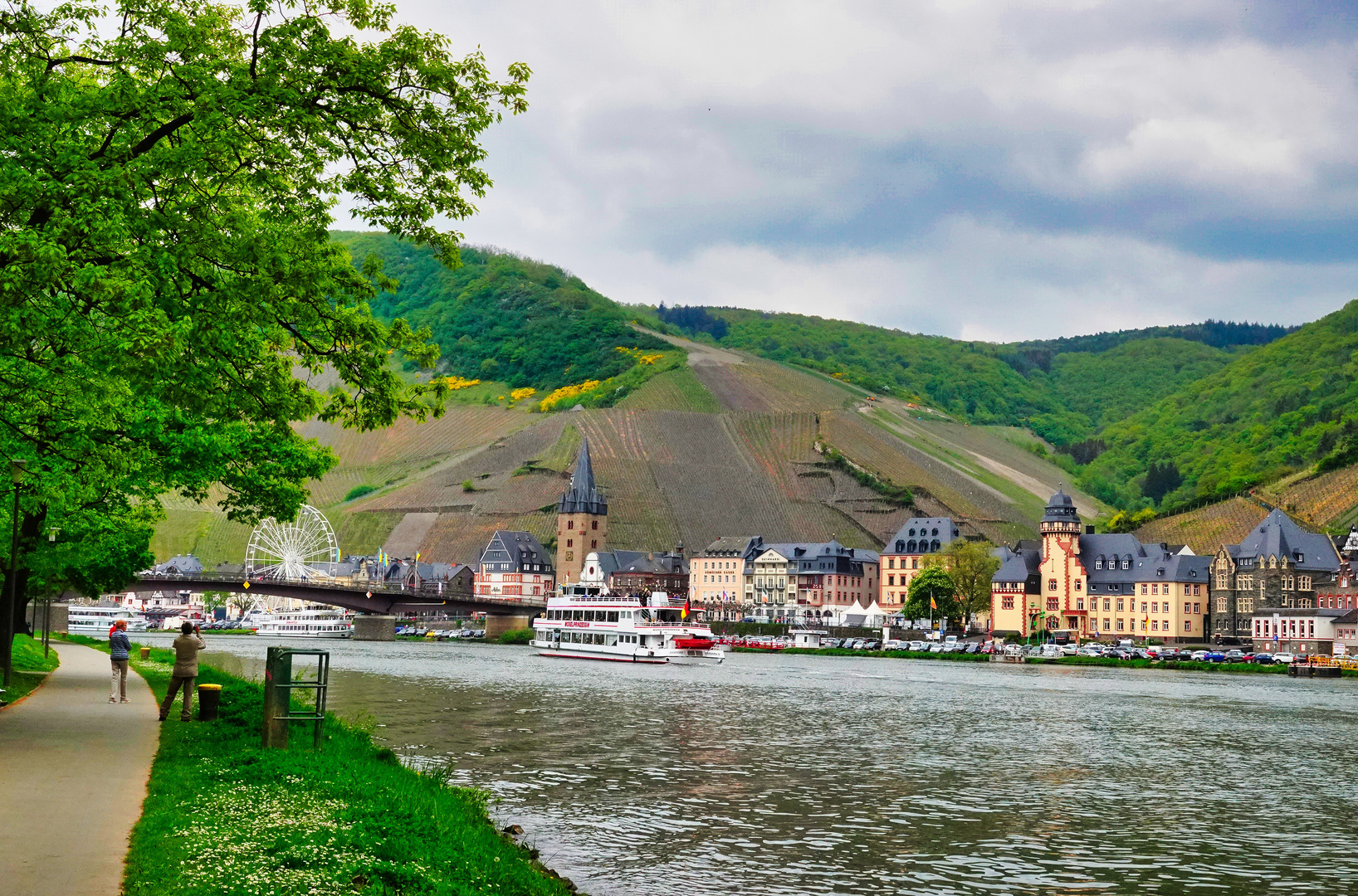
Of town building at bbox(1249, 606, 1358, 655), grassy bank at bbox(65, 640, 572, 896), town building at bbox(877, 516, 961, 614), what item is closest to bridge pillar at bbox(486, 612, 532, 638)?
town building at bbox(877, 516, 961, 614)

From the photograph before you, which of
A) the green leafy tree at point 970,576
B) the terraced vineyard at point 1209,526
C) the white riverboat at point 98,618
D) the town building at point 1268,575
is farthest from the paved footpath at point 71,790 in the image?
the terraced vineyard at point 1209,526

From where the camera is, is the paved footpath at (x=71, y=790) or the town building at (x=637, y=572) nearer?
the paved footpath at (x=71, y=790)

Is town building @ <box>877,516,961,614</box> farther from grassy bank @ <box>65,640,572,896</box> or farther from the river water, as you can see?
grassy bank @ <box>65,640,572,896</box>

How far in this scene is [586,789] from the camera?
26.9 metres

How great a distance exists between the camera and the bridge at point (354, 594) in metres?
129

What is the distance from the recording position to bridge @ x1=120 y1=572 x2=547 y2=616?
129 meters

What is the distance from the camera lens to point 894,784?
29453 millimetres

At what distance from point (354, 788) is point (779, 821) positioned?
846cm

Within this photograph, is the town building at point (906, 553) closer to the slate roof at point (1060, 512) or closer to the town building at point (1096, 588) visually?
the town building at point (1096, 588)

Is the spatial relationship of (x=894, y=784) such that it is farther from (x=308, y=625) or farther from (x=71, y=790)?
(x=308, y=625)

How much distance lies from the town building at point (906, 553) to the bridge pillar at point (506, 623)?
45.0 meters

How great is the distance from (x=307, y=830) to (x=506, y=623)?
440 feet

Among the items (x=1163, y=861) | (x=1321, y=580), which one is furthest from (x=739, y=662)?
(x=1163, y=861)

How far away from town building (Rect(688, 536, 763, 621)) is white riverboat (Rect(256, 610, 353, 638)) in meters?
45.6
